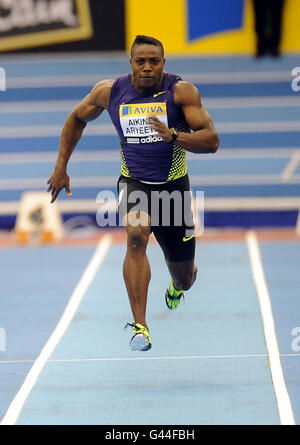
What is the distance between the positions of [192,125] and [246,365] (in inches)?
68.2

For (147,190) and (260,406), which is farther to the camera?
(147,190)

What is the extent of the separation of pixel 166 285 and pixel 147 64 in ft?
12.3

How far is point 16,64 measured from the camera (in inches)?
789

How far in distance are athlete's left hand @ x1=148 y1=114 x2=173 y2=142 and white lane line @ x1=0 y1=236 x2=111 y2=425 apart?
1866 mm

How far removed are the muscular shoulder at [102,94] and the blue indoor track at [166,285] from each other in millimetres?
1865

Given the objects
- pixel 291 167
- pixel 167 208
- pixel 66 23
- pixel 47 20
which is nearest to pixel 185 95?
pixel 167 208

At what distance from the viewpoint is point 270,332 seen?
25.3ft

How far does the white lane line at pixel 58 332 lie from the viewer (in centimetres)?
583

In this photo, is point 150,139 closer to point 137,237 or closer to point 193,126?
point 193,126

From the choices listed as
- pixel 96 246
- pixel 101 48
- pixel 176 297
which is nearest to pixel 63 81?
pixel 101 48

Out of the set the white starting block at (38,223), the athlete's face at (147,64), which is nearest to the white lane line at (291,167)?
the white starting block at (38,223)

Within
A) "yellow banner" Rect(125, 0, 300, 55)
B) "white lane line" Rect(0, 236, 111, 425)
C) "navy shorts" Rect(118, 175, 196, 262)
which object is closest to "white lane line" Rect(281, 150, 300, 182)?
"white lane line" Rect(0, 236, 111, 425)

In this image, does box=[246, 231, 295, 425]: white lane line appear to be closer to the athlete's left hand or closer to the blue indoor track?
the blue indoor track
